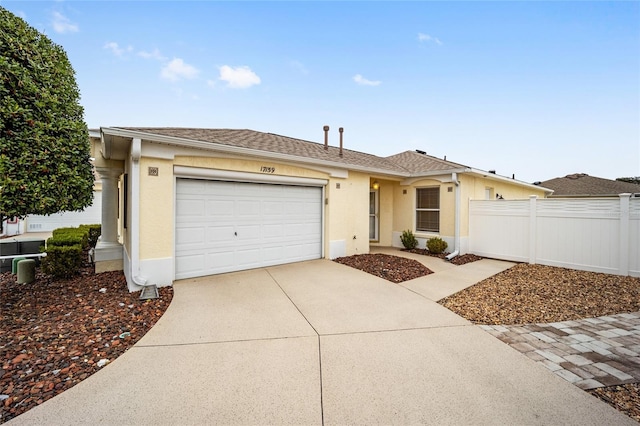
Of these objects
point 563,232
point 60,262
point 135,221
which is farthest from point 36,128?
point 563,232

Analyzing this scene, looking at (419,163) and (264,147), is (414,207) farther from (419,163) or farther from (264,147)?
(264,147)

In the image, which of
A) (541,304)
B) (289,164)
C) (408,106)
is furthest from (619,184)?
(289,164)

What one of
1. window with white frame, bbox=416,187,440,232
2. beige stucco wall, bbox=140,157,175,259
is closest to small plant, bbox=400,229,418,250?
window with white frame, bbox=416,187,440,232

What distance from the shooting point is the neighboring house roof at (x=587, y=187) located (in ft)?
65.4

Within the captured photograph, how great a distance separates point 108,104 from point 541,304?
13892 millimetres

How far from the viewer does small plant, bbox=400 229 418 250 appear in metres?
10.2

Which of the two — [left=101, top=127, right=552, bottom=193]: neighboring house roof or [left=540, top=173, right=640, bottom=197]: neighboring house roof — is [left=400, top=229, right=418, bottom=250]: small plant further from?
[left=540, top=173, right=640, bottom=197]: neighboring house roof

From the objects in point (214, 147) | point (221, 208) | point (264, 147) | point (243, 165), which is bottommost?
point (221, 208)

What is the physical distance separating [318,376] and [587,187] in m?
29.1

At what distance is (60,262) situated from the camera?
20.0 feet

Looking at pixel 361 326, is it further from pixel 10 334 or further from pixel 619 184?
pixel 619 184

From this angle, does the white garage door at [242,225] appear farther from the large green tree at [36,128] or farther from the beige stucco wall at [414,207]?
the beige stucco wall at [414,207]

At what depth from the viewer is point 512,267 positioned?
755 cm

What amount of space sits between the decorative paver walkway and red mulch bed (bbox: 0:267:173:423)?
5.03 metres
